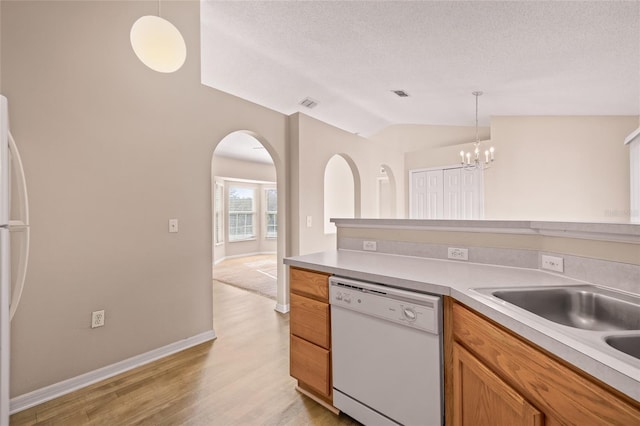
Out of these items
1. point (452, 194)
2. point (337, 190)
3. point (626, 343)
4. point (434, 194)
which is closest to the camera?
point (626, 343)

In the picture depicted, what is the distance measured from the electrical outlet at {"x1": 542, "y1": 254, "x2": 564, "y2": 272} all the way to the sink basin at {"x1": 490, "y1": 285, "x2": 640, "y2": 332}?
0.60ft

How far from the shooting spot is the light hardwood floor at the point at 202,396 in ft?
5.50

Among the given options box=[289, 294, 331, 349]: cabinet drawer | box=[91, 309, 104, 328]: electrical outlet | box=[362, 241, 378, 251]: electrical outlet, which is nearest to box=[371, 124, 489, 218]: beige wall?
box=[362, 241, 378, 251]: electrical outlet

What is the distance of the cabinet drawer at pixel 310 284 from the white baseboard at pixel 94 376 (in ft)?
4.50

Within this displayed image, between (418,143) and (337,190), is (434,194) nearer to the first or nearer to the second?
(418,143)

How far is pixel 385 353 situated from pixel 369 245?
2.98 feet

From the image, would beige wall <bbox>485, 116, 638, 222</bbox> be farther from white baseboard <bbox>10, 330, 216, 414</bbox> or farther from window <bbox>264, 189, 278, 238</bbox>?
window <bbox>264, 189, 278, 238</bbox>

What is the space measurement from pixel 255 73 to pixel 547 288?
11.1ft

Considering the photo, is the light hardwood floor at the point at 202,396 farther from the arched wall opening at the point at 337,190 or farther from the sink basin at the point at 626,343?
the arched wall opening at the point at 337,190

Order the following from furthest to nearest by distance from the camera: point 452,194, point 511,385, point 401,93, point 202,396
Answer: point 452,194 → point 401,93 → point 202,396 → point 511,385

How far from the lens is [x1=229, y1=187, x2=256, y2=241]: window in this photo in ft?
25.1

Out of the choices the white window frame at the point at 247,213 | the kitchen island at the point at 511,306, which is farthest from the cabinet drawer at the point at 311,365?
the white window frame at the point at 247,213

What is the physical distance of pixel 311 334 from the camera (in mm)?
1768

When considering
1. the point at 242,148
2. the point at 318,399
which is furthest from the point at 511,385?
the point at 242,148
